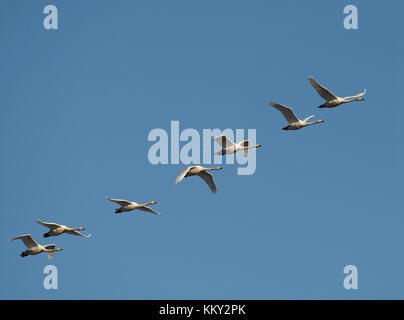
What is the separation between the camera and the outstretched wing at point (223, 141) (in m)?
56.9

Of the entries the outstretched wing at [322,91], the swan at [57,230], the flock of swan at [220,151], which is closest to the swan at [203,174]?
the flock of swan at [220,151]

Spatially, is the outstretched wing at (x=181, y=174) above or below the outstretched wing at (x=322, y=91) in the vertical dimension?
below

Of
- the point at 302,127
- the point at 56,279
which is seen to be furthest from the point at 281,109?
the point at 56,279

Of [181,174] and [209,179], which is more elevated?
[209,179]

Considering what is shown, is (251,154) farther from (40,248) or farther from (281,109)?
(40,248)

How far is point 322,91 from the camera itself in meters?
56.9

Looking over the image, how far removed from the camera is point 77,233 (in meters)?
61.7

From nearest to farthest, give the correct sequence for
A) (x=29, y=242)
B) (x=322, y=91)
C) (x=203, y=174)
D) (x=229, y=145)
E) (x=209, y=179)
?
(x=322, y=91), (x=229, y=145), (x=203, y=174), (x=209, y=179), (x=29, y=242)

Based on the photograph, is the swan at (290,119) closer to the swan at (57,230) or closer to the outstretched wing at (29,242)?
the swan at (57,230)

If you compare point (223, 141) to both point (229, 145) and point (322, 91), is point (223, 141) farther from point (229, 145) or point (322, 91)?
point (322, 91)

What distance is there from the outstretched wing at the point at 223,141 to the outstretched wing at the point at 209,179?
184 cm

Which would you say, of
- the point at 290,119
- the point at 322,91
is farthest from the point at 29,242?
the point at 322,91

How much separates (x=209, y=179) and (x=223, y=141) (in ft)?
8.07
